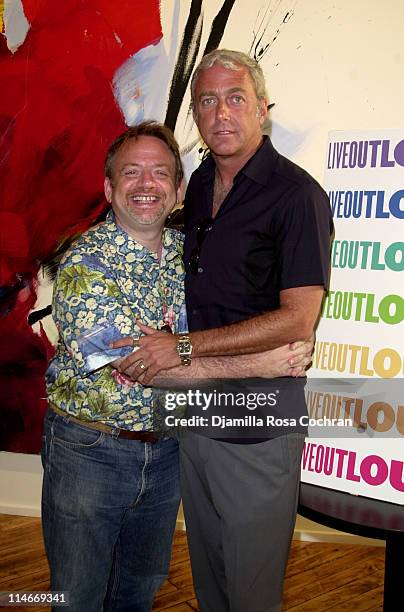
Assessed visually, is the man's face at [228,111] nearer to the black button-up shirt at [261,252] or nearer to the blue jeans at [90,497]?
the black button-up shirt at [261,252]

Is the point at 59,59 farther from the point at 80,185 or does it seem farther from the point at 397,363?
the point at 397,363

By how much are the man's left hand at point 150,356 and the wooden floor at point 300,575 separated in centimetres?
133

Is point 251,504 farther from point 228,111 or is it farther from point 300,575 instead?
point 300,575

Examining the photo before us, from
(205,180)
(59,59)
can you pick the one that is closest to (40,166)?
(59,59)

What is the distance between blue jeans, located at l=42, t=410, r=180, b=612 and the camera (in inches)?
58.3

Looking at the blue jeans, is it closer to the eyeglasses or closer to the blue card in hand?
the blue card in hand

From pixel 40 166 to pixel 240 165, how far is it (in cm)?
146

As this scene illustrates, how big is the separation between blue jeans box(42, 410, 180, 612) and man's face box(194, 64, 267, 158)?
2.63ft

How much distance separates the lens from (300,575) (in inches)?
103

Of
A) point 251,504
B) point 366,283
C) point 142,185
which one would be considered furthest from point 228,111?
point 251,504

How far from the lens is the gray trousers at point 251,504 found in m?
1.61

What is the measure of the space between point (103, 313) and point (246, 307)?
15.6 inches

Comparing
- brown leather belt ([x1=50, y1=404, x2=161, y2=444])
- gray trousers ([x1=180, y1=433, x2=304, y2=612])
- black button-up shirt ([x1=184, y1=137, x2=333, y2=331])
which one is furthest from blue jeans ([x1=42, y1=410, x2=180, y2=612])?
black button-up shirt ([x1=184, y1=137, x2=333, y2=331])

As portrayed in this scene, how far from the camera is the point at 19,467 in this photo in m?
3.12
